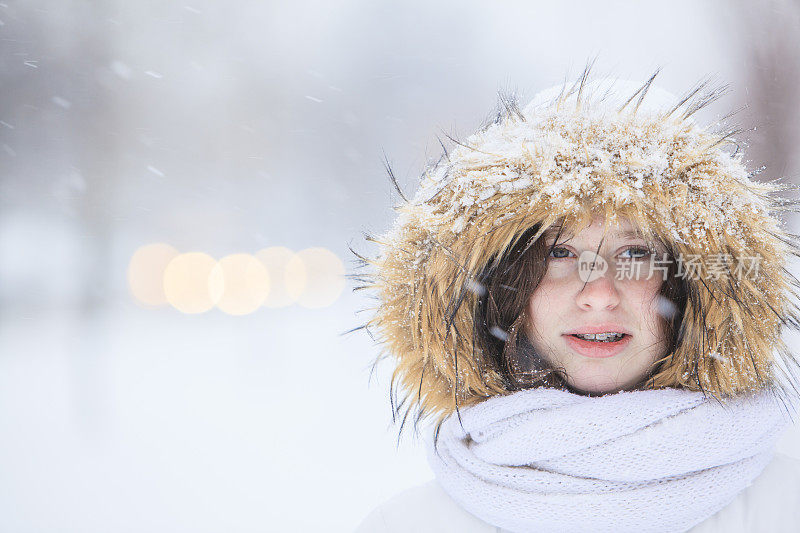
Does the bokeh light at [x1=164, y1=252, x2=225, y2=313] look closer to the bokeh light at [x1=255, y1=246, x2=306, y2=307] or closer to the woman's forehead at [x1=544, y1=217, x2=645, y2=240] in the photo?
the bokeh light at [x1=255, y1=246, x2=306, y2=307]

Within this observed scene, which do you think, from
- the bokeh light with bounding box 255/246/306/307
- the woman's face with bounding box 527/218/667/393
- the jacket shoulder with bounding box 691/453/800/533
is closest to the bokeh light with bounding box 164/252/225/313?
the bokeh light with bounding box 255/246/306/307

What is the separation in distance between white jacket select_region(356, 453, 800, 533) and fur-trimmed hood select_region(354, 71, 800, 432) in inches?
7.1

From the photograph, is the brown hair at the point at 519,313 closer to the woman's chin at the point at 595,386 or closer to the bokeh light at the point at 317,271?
the woman's chin at the point at 595,386

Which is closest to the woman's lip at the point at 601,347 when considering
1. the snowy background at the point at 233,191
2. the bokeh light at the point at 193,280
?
the snowy background at the point at 233,191

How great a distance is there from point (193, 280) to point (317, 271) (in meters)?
3.08

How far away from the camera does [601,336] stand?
1.14 m

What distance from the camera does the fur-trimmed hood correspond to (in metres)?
1.03

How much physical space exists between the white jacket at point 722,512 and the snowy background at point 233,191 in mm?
754

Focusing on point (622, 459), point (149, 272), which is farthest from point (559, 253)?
point (149, 272)

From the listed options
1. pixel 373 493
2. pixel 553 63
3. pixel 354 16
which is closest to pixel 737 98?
pixel 553 63

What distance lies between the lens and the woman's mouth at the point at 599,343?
1122 mm

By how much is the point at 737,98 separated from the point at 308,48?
1083cm

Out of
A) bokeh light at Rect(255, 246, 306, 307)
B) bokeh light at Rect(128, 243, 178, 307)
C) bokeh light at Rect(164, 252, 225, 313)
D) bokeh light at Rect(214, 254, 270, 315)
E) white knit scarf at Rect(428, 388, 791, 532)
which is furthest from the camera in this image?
bokeh light at Rect(255, 246, 306, 307)

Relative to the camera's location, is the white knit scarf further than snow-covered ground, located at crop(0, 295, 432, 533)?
No
